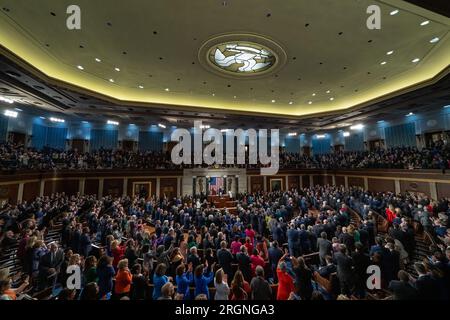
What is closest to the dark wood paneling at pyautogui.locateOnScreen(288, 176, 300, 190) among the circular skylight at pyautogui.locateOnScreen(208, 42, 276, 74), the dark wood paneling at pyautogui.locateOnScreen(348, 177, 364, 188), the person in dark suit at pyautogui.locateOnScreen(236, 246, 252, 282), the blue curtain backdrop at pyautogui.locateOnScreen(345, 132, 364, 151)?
the dark wood paneling at pyautogui.locateOnScreen(348, 177, 364, 188)

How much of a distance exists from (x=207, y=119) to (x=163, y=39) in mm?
9437

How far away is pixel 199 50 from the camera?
9.12 m

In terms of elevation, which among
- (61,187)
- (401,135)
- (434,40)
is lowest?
(61,187)

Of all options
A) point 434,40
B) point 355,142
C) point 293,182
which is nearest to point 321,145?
point 355,142

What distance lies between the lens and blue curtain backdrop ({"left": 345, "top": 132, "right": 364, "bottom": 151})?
71.3ft

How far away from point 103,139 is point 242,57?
1655 cm

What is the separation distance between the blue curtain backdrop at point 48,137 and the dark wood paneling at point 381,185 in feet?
90.6

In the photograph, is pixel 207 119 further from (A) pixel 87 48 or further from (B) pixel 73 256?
(B) pixel 73 256

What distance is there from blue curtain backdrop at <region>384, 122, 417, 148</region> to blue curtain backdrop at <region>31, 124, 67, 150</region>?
30.6 m

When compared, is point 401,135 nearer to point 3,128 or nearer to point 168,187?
point 168,187

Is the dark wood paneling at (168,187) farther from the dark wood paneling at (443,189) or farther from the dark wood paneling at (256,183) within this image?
the dark wood paneling at (443,189)

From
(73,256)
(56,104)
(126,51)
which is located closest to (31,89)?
(56,104)

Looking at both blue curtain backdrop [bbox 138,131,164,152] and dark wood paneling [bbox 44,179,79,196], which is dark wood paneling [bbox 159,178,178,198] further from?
dark wood paneling [bbox 44,179,79,196]

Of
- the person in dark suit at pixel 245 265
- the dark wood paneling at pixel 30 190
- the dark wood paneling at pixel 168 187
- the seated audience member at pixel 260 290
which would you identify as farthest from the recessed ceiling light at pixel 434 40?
the dark wood paneling at pixel 30 190
